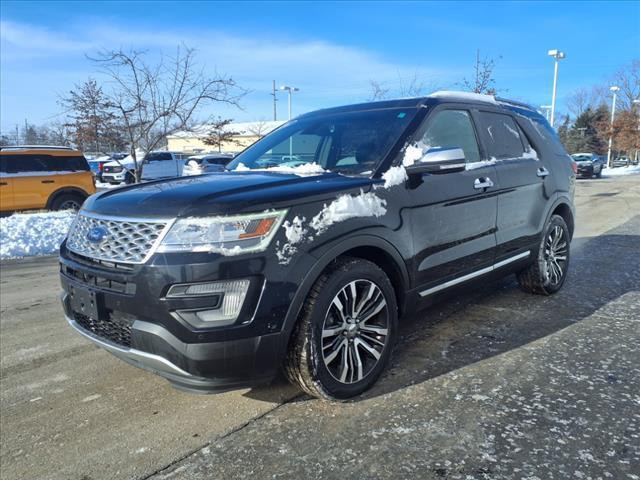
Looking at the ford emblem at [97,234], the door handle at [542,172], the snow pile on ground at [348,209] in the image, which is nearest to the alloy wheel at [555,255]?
the door handle at [542,172]

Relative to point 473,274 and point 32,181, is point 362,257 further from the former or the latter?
point 32,181

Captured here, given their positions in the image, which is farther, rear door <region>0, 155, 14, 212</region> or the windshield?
rear door <region>0, 155, 14, 212</region>

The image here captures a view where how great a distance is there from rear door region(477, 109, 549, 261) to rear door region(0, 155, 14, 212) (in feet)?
38.6

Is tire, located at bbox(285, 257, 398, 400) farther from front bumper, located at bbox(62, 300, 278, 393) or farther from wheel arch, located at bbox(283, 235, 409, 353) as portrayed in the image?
front bumper, located at bbox(62, 300, 278, 393)

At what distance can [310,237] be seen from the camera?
2623mm

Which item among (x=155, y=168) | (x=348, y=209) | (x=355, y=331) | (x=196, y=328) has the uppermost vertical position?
(x=348, y=209)

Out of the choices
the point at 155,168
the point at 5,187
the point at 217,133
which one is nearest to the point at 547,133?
the point at 217,133

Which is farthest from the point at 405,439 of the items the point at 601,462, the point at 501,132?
the point at 501,132

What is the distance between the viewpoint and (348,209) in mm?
2834

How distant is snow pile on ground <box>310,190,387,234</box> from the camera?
8.84 feet

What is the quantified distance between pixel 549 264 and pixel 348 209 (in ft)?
9.82

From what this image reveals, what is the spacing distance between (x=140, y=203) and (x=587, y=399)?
9.12ft

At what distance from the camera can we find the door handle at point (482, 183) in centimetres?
379

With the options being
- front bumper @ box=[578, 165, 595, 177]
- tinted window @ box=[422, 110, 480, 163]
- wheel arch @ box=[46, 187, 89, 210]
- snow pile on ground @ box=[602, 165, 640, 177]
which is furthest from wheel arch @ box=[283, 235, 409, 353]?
snow pile on ground @ box=[602, 165, 640, 177]
